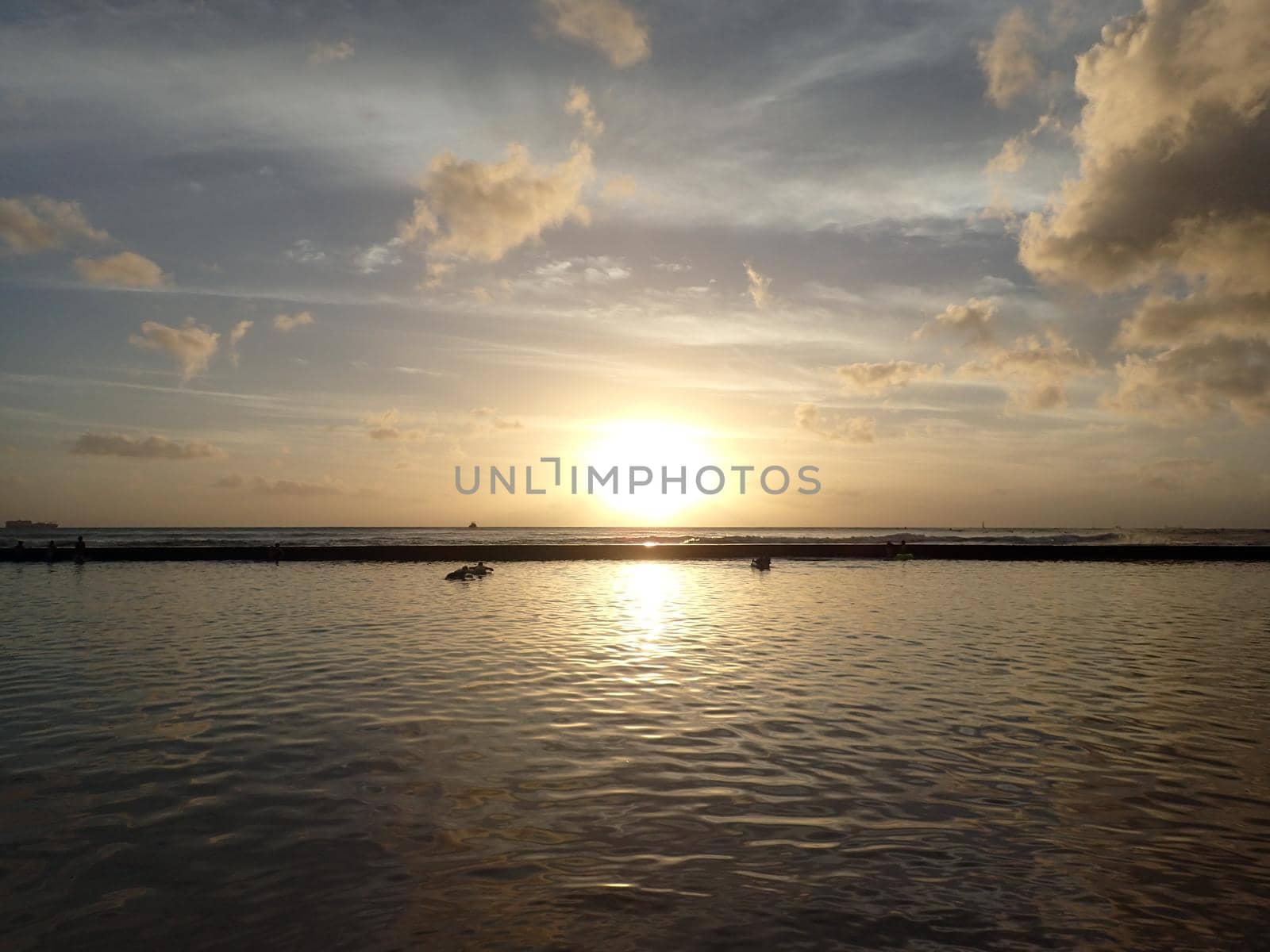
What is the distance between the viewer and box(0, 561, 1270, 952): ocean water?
17.0 feet

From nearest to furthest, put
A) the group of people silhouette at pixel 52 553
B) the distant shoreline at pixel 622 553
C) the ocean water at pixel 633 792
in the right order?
the ocean water at pixel 633 792
the group of people silhouette at pixel 52 553
the distant shoreline at pixel 622 553

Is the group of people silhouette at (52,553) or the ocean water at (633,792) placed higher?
the group of people silhouette at (52,553)

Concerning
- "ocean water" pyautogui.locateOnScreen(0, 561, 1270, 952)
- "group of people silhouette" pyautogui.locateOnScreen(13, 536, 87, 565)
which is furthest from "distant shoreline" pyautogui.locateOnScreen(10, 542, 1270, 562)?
"ocean water" pyautogui.locateOnScreen(0, 561, 1270, 952)

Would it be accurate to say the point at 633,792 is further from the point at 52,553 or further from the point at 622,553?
the point at 52,553

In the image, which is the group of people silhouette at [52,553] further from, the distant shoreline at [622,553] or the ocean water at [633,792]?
the ocean water at [633,792]

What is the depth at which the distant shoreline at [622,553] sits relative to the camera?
52.3 metres

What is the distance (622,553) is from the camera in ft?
192

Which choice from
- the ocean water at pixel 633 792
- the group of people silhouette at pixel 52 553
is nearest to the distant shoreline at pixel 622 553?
the group of people silhouette at pixel 52 553

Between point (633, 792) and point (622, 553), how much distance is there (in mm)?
51104

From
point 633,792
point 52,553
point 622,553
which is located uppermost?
point 52,553

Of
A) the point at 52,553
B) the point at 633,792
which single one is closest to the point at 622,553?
the point at 52,553

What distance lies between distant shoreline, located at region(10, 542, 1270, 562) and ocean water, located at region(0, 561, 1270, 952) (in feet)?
120

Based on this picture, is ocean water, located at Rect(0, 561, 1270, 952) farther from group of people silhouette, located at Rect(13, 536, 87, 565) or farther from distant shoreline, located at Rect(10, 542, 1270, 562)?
group of people silhouette, located at Rect(13, 536, 87, 565)

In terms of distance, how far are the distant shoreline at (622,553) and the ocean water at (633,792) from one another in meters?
36.6
